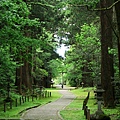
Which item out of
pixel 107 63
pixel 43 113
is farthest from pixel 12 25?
pixel 107 63

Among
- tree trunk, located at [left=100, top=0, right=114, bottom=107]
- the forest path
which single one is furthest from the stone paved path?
tree trunk, located at [left=100, top=0, right=114, bottom=107]

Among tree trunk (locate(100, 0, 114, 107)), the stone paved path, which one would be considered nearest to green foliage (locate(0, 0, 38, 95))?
the stone paved path

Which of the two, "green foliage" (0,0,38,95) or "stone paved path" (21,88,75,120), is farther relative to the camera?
"stone paved path" (21,88,75,120)

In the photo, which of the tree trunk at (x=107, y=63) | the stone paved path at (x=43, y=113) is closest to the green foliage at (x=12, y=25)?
the stone paved path at (x=43, y=113)

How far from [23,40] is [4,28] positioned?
157 cm

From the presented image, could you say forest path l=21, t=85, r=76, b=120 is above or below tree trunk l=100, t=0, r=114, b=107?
below

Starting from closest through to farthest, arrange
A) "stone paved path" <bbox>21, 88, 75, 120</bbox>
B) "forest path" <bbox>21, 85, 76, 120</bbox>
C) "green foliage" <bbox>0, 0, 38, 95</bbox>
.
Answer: "green foliage" <bbox>0, 0, 38, 95</bbox>, "stone paved path" <bbox>21, 88, 75, 120</bbox>, "forest path" <bbox>21, 85, 76, 120</bbox>

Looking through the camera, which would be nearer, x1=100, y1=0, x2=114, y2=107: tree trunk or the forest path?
the forest path

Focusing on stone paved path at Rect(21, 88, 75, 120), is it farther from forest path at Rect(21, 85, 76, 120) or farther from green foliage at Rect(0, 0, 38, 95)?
green foliage at Rect(0, 0, 38, 95)

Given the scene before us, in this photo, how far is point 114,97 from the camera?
1839 cm

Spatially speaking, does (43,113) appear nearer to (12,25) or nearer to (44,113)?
(44,113)

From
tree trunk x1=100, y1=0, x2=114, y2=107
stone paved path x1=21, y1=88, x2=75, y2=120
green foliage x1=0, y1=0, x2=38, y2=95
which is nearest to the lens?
green foliage x1=0, y1=0, x2=38, y2=95

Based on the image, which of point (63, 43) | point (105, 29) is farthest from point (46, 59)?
point (105, 29)

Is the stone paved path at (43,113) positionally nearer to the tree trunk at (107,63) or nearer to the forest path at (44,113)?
the forest path at (44,113)
